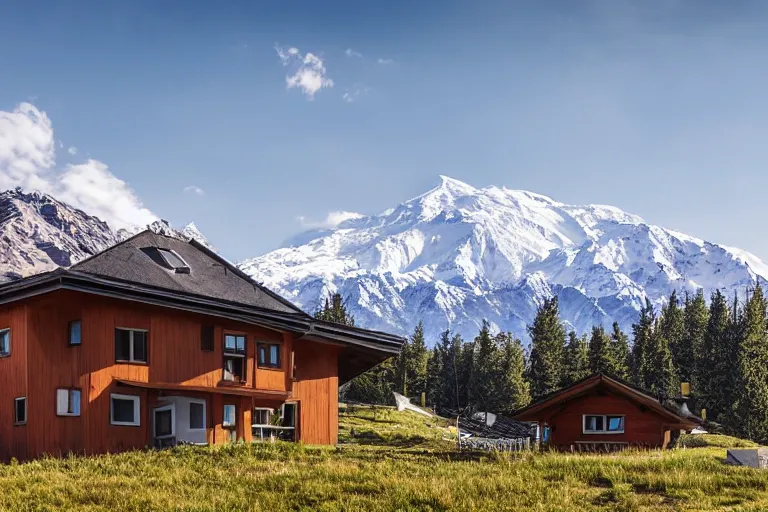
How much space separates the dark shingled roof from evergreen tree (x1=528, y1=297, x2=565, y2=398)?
72833 mm

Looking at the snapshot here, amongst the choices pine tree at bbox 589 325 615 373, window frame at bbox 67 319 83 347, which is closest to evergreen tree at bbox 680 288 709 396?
pine tree at bbox 589 325 615 373

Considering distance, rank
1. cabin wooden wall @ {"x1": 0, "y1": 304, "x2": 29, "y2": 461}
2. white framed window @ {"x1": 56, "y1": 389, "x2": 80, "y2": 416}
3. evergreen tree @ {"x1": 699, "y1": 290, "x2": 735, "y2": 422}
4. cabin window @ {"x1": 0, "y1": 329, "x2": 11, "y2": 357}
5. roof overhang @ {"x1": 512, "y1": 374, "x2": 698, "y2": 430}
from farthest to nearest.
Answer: evergreen tree @ {"x1": 699, "y1": 290, "x2": 735, "y2": 422}, roof overhang @ {"x1": 512, "y1": 374, "x2": 698, "y2": 430}, cabin window @ {"x1": 0, "y1": 329, "x2": 11, "y2": 357}, cabin wooden wall @ {"x1": 0, "y1": 304, "x2": 29, "y2": 461}, white framed window @ {"x1": 56, "y1": 389, "x2": 80, "y2": 416}

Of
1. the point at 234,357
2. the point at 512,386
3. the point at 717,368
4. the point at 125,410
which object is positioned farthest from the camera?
the point at 512,386

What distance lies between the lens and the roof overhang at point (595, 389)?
45594 mm

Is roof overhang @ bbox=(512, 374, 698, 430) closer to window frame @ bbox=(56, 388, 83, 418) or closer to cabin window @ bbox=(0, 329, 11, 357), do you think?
window frame @ bbox=(56, 388, 83, 418)

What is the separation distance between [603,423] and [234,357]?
18.7 metres

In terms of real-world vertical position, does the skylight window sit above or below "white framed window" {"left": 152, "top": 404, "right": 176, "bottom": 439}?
above

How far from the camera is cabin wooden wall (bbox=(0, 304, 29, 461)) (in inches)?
1443

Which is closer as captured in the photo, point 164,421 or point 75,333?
point 75,333

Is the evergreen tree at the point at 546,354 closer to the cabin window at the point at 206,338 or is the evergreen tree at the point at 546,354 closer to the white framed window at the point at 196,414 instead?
the cabin window at the point at 206,338

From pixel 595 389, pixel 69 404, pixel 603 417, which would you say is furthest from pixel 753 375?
pixel 69 404

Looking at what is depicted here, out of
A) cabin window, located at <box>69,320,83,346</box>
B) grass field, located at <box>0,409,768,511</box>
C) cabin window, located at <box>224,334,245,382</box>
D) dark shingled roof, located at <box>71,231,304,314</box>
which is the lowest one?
grass field, located at <box>0,409,768,511</box>

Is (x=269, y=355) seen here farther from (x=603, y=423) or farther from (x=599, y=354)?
(x=599, y=354)

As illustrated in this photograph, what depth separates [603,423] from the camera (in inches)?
1855
